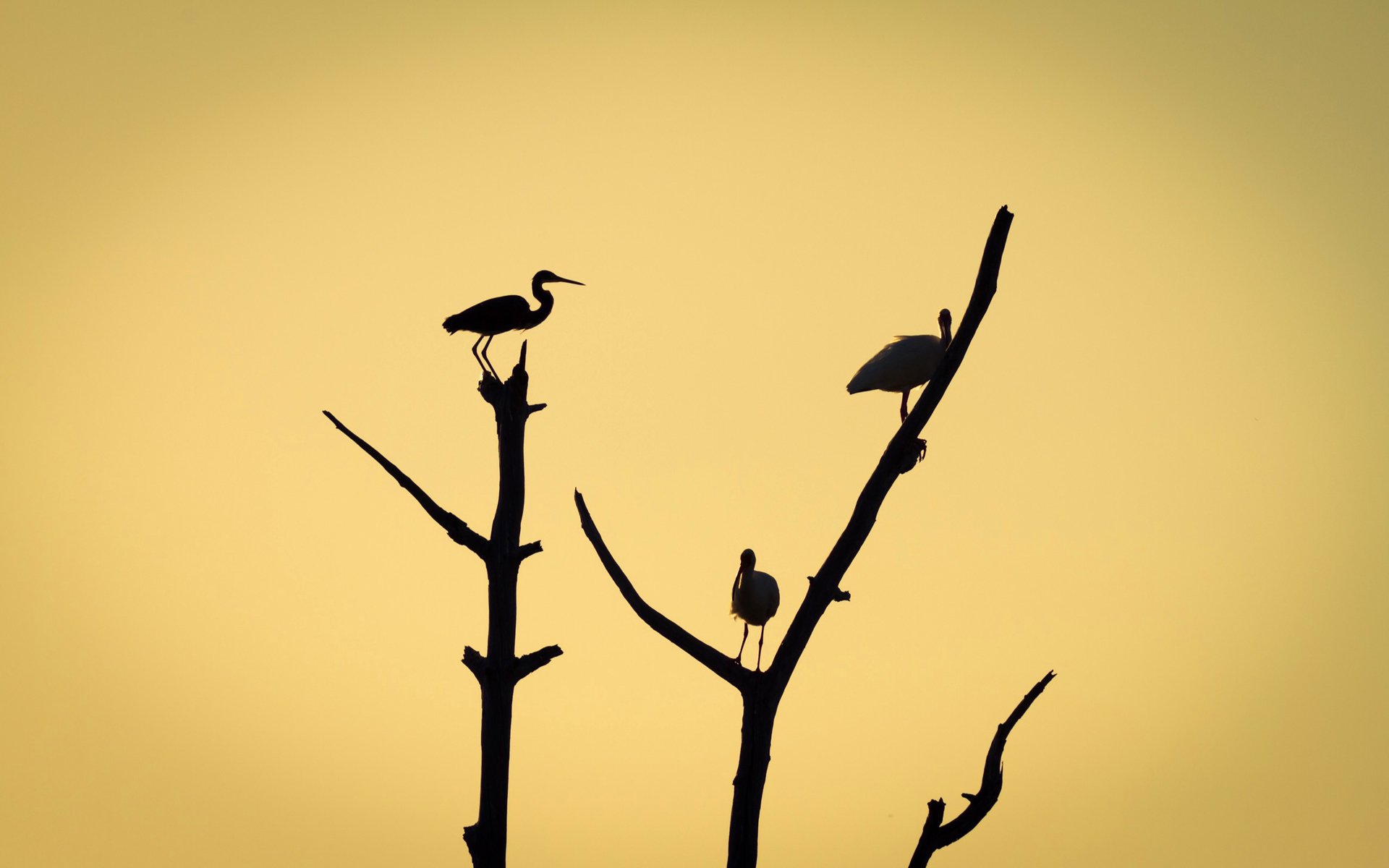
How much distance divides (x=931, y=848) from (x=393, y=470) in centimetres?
405

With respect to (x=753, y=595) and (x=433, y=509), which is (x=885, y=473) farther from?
(x=753, y=595)

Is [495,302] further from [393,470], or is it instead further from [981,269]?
[981,269]

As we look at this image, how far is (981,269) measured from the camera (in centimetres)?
658

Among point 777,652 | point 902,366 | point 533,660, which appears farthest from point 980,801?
point 902,366

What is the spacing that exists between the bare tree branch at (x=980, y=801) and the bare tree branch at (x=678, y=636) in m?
1.30

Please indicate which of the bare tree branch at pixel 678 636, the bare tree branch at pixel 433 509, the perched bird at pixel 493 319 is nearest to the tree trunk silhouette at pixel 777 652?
the bare tree branch at pixel 678 636

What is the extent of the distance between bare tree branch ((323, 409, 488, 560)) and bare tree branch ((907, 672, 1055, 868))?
133 inches

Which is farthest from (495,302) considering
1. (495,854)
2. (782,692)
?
(782,692)

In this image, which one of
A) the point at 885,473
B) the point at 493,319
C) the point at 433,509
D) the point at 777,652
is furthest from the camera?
the point at 493,319

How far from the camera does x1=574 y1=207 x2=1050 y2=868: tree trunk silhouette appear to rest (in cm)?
713

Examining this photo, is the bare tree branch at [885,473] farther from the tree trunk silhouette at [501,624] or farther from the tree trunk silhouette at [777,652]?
the tree trunk silhouette at [501,624]

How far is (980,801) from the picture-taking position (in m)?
7.57

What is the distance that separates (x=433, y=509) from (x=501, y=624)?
2.90ft

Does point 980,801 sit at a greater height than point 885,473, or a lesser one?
lesser
